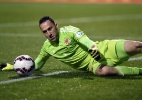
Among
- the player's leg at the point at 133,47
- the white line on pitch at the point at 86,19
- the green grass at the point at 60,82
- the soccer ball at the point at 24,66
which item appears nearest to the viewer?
the green grass at the point at 60,82

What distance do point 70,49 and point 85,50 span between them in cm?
28

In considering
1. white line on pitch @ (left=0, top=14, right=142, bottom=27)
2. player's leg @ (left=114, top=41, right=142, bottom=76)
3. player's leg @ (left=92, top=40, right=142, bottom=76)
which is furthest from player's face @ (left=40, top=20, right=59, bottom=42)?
white line on pitch @ (left=0, top=14, right=142, bottom=27)

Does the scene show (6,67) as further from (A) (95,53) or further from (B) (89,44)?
(A) (95,53)

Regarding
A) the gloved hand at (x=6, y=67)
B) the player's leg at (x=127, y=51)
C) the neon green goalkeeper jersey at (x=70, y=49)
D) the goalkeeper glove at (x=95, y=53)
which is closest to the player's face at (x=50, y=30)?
the neon green goalkeeper jersey at (x=70, y=49)

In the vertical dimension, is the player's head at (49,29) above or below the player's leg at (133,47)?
above

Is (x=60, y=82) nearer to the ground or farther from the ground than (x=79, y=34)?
nearer to the ground

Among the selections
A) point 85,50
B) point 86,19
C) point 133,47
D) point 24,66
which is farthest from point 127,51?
point 86,19

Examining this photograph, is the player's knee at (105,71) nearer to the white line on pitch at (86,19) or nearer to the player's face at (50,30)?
the player's face at (50,30)

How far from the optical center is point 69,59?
8070 millimetres

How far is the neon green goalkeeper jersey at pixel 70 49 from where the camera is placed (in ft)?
25.9

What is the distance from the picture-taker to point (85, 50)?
8.04 metres

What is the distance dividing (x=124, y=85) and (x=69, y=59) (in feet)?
4.31

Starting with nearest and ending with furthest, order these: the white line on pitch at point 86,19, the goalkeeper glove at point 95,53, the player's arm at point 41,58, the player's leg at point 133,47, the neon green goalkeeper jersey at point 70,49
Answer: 1. the goalkeeper glove at point 95,53
2. the player's leg at point 133,47
3. the neon green goalkeeper jersey at point 70,49
4. the player's arm at point 41,58
5. the white line on pitch at point 86,19

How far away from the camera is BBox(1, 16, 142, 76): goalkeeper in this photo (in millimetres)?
7715
